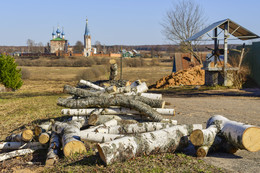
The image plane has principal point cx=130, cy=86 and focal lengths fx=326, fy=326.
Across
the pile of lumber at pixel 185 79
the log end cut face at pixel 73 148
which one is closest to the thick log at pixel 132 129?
the log end cut face at pixel 73 148

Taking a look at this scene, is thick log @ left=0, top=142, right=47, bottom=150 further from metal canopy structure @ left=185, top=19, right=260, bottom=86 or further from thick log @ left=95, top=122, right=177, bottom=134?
metal canopy structure @ left=185, top=19, right=260, bottom=86

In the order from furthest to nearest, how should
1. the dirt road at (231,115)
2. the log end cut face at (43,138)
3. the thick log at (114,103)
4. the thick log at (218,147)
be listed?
the thick log at (114,103), the log end cut face at (43,138), the thick log at (218,147), the dirt road at (231,115)

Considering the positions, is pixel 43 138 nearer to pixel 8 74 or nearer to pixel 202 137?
pixel 202 137

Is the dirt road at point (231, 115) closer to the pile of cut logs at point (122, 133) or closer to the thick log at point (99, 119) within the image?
the pile of cut logs at point (122, 133)

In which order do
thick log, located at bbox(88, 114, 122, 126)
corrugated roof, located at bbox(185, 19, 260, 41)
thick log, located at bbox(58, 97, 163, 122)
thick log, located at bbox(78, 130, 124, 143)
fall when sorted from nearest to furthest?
thick log, located at bbox(78, 130, 124, 143), thick log, located at bbox(88, 114, 122, 126), thick log, located at bbox(58, 97, 163, 122), corrugated roof, located at bbox(185, 19, 260, 41)

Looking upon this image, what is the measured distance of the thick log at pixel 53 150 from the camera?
5965 millimetres

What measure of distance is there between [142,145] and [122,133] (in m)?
1.42

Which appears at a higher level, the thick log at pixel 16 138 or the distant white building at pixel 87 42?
the distant white building at pixel 87 42

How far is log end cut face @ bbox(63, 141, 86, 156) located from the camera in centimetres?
599

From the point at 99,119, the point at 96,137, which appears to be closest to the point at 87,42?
the point at 99,119

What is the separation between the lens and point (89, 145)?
6.49 meters

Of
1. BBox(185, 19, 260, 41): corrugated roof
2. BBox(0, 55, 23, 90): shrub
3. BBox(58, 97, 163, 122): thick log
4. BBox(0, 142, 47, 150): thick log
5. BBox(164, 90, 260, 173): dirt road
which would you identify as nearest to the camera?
BBox(164, 90, 260, 173): dirt road

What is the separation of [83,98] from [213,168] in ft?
14.8

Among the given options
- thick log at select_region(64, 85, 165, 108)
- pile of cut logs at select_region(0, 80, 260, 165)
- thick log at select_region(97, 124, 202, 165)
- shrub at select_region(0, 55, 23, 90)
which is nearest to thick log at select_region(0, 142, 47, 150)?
pile of cut logs at select_region(0, 80, 260, 165)
